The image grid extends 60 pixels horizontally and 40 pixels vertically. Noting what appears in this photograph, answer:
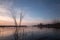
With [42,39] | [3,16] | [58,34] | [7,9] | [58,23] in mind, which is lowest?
[42,39]

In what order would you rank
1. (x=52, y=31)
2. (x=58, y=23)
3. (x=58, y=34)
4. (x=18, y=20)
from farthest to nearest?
(x=52, y=31)
(x=58, y=34)
(x=58, y=23)
(x=18, y=20)

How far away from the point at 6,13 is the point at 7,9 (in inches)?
5.9

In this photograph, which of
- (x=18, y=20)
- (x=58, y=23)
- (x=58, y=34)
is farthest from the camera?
(x=58, y=34)

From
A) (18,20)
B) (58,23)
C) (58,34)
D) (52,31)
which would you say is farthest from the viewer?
(52,31)

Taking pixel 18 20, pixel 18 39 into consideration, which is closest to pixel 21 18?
pixel 18 20

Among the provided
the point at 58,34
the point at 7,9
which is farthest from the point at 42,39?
the point at 7,9

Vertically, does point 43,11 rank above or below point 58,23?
above

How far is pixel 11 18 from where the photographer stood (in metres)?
2.68

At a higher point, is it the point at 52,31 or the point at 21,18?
the point at 21,18

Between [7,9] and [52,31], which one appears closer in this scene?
[7,9]

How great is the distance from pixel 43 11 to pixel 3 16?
1.29m

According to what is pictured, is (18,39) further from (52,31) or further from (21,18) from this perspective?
(52,31)

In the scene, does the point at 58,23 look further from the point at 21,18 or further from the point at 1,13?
the point at 1,13

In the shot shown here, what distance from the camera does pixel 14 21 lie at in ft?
9.12
